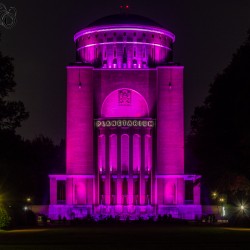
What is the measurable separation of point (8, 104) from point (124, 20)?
43633mm

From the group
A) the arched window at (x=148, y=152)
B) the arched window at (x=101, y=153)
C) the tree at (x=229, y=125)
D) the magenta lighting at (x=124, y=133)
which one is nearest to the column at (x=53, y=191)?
the magenta lighting at (x=124, y=133)

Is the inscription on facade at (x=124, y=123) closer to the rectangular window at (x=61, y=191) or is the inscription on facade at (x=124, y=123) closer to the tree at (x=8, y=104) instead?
the rectangular window at (x=61, y=191)

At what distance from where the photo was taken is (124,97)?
82625mm

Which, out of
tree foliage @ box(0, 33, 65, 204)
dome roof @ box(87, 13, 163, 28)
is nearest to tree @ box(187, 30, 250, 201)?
tree foliage @ box(0, 33, 65, 204)

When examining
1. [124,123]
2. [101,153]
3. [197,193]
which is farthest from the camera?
[101,153]

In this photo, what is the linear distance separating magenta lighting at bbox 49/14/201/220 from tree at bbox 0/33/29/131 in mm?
35150

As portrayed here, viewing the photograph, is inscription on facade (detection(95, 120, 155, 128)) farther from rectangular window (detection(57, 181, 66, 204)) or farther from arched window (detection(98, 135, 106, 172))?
rectangular window (detection(57, 181, 66, 204))

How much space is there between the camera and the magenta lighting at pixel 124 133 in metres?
78.9

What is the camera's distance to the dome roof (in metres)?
84.0

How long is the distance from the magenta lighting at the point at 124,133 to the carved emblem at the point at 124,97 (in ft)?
0.35

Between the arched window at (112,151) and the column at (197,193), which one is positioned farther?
the column at (197,193)

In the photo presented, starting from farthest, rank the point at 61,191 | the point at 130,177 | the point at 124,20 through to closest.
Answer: the point at 124,20, the point at 61,191, the point at 130,177

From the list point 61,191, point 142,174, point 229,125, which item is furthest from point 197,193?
point 229,125

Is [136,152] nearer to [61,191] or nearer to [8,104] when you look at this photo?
[61,191]
